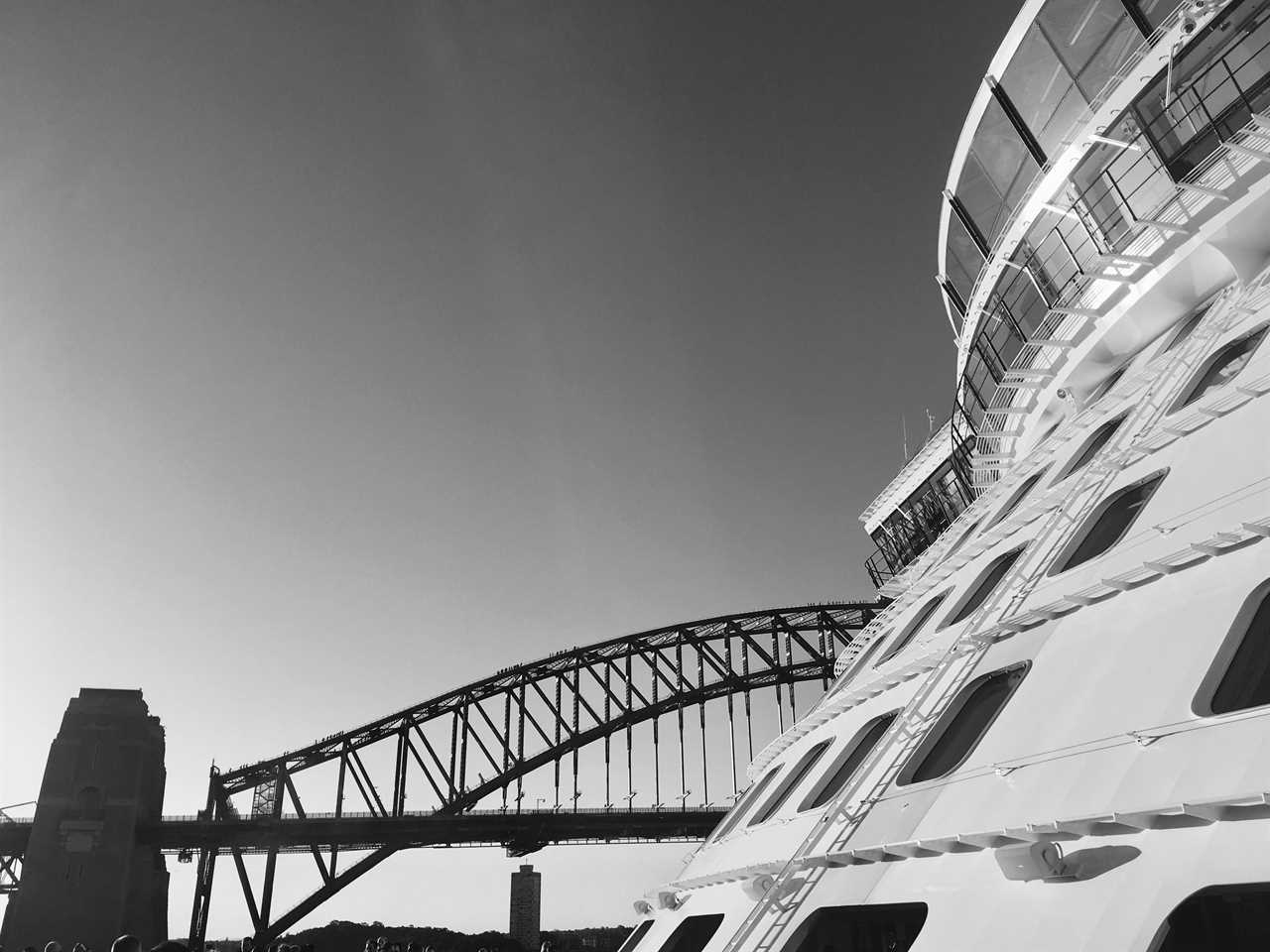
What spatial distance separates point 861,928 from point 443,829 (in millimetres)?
73224

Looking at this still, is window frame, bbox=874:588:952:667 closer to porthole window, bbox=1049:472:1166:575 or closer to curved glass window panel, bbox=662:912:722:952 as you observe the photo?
porthole window, bbox=1049:472:1166:575

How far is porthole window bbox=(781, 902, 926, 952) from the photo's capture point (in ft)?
31.9

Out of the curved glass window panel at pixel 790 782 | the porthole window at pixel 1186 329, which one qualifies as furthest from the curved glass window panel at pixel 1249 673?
the porthole window at pixel 1186 329

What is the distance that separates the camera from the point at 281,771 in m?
79.6

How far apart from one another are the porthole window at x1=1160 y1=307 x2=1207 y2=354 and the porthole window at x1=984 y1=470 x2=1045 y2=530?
2.91 m

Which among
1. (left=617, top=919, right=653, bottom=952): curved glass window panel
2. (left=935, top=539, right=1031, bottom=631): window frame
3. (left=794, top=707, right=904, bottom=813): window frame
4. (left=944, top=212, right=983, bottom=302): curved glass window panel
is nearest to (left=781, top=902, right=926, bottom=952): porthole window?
(left=794, top=707, right=904, bottom=813): window frame

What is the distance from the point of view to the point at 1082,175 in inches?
649

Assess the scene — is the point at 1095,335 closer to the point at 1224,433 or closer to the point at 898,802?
the point at 1224,433

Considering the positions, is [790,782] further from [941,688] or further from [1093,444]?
[1093,444]

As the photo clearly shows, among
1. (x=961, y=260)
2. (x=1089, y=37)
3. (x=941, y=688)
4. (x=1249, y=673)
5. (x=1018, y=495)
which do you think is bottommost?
(x=1249, y=673)

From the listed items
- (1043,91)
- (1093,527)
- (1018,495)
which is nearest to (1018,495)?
(1018,495)

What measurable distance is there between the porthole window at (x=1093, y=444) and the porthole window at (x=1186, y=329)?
1583 mm

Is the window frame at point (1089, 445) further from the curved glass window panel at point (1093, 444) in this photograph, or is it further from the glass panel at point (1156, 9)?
the glass panel at point (1156, 9)

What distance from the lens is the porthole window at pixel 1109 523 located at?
36.0 ft
